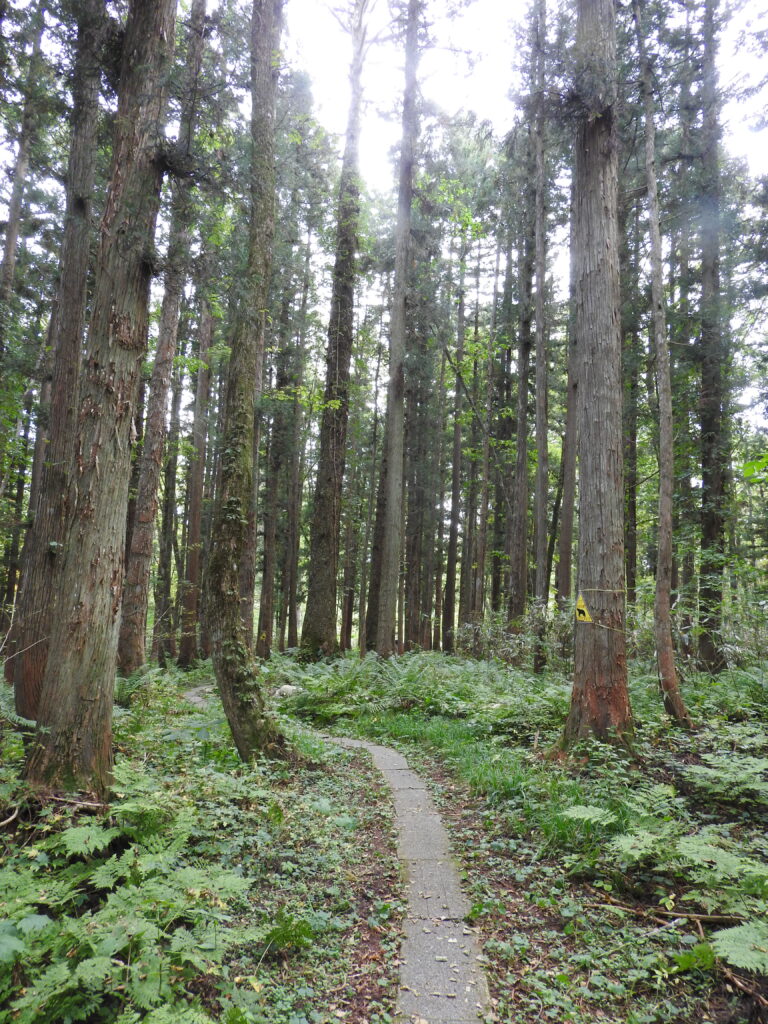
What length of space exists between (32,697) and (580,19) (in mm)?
9932

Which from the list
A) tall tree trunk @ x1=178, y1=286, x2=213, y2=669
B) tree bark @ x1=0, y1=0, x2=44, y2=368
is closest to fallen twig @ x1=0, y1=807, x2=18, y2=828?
tree bark @ x1=0, y1=0, x2=44, y2=368

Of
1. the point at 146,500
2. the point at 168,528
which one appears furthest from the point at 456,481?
the point at 146,500

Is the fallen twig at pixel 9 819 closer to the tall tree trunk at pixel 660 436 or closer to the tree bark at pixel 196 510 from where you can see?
the tall tree trunk at pixel 660 436

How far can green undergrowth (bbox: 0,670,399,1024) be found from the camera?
7.78 ft

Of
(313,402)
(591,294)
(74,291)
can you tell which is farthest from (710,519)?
(74,291)

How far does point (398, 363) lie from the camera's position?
41.2ft

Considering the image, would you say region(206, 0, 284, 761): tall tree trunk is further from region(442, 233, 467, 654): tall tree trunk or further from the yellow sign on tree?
region(442, 233, 467, 654): tall tree trunk

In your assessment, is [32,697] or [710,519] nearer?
[32,697]

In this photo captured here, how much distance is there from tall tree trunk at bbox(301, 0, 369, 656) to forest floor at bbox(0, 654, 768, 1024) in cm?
643

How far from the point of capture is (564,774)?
5047mm

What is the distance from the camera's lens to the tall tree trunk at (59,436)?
267 inches

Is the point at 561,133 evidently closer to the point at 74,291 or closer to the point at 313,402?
the point at 74,291

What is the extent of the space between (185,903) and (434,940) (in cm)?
142

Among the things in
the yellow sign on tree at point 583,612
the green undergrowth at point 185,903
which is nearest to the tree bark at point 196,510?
the green undergrowth at point 185,903
